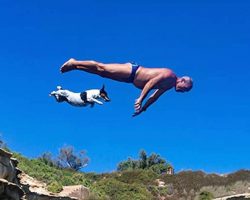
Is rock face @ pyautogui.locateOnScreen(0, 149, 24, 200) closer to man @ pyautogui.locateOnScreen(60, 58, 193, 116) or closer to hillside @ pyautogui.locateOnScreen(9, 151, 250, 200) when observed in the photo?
man @ pyautogui.locateOnScreen(60, 58, 193, 116)

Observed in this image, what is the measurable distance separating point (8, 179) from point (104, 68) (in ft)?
44.0

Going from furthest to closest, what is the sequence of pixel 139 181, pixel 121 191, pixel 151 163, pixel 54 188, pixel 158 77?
pixel 151 163 < pixel 139 181 < pixel 121 191 < pixel 54 188 < pixel 158 77

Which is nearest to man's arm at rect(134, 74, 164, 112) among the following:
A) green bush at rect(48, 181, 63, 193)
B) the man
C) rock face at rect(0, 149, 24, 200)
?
the man

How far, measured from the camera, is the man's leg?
355 inches

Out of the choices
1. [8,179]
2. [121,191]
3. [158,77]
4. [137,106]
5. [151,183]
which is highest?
[151,183]

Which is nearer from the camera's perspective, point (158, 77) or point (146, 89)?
point (158, 77)

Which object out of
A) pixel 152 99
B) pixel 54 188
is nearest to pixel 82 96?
pixel 152 99

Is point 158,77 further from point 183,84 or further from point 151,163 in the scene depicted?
point 151,163

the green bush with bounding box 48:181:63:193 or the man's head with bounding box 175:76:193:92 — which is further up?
the green bush with bounding box 48:181:63:193

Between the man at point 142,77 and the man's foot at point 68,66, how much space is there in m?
0.28

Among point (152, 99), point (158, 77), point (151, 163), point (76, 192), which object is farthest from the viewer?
point (151, 163)

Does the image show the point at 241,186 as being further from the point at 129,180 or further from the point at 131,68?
the point at 131,68

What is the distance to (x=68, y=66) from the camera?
9.41m

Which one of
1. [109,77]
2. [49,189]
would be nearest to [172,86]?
[109,77]
